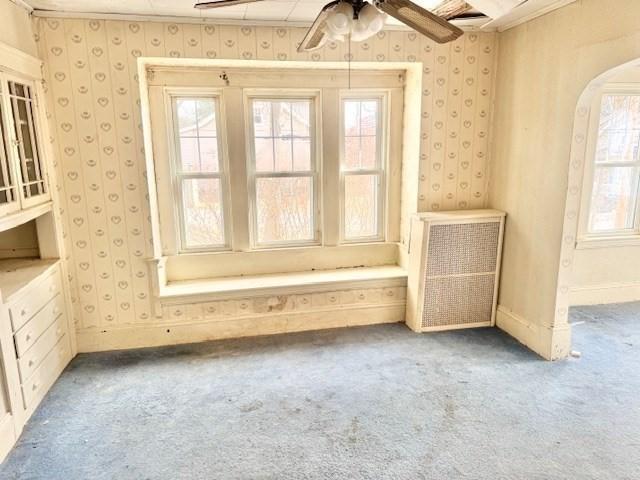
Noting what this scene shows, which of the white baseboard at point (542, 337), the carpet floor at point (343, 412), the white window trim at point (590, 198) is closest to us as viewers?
the carpet floor at point (343, 412)

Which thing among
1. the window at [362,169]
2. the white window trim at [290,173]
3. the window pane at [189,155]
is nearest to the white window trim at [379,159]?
the window at [362,169]

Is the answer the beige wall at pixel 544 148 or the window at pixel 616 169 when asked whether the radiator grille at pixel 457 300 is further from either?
the window at pixel 616 169

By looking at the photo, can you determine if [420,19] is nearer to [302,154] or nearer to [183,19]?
[183,19]

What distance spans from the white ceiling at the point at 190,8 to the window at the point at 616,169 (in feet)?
7.54

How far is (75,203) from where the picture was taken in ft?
10.5

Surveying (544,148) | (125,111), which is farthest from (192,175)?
(544,148)

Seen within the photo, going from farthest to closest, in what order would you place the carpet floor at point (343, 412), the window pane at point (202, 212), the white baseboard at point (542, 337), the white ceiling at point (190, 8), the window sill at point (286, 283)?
the window pane at point (202, 212) → the window sill at point (286, 283) → the white baseboard at point (542, 337) → the white ceiling at point (190, 8) → the carpet floor at point (343, 412)

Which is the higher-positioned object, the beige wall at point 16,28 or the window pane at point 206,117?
the beige wall at point 16,28

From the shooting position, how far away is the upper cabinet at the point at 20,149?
250 centimetres

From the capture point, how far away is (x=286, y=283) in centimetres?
367

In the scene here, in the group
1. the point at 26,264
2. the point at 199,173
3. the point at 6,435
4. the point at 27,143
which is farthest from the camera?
the point at 199,173

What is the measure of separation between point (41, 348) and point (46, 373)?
0.18 m

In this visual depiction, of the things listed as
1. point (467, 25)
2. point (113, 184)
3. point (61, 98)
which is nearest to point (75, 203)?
point (113, 184)

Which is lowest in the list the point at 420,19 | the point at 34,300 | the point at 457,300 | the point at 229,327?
the point at 229,327
